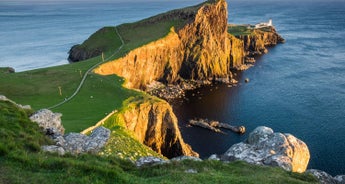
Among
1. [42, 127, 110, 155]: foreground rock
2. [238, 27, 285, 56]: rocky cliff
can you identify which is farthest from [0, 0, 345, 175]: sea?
[42, 127, 110, 155]: foreground rock

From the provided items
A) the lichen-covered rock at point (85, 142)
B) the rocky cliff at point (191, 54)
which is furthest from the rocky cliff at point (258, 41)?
the lichen-covered rock at point (85, 142)

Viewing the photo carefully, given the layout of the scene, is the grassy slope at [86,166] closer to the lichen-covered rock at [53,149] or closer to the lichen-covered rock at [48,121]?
the lichen-covered rock at [53,149]

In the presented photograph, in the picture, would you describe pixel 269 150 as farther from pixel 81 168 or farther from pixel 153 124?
pixel 81 168

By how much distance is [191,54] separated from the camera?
127 metres

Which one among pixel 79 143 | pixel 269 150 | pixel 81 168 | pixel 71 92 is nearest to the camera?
pixel 81 168

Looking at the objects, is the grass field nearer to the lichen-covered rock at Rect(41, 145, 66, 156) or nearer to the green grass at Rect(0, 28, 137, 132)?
the green grass at Rect(0, 28, 137, 132)

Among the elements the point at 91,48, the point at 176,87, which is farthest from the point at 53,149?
the point at 91,48

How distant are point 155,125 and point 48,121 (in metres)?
28.3

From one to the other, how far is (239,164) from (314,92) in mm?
82023

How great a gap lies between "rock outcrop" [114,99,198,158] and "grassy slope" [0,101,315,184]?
2460 cm

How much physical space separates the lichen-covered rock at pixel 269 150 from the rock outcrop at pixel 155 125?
19.4 m

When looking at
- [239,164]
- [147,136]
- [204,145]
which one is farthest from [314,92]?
[239,164]

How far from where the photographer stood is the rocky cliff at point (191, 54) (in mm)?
107625

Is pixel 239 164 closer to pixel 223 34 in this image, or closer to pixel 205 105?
pixel 205 105
